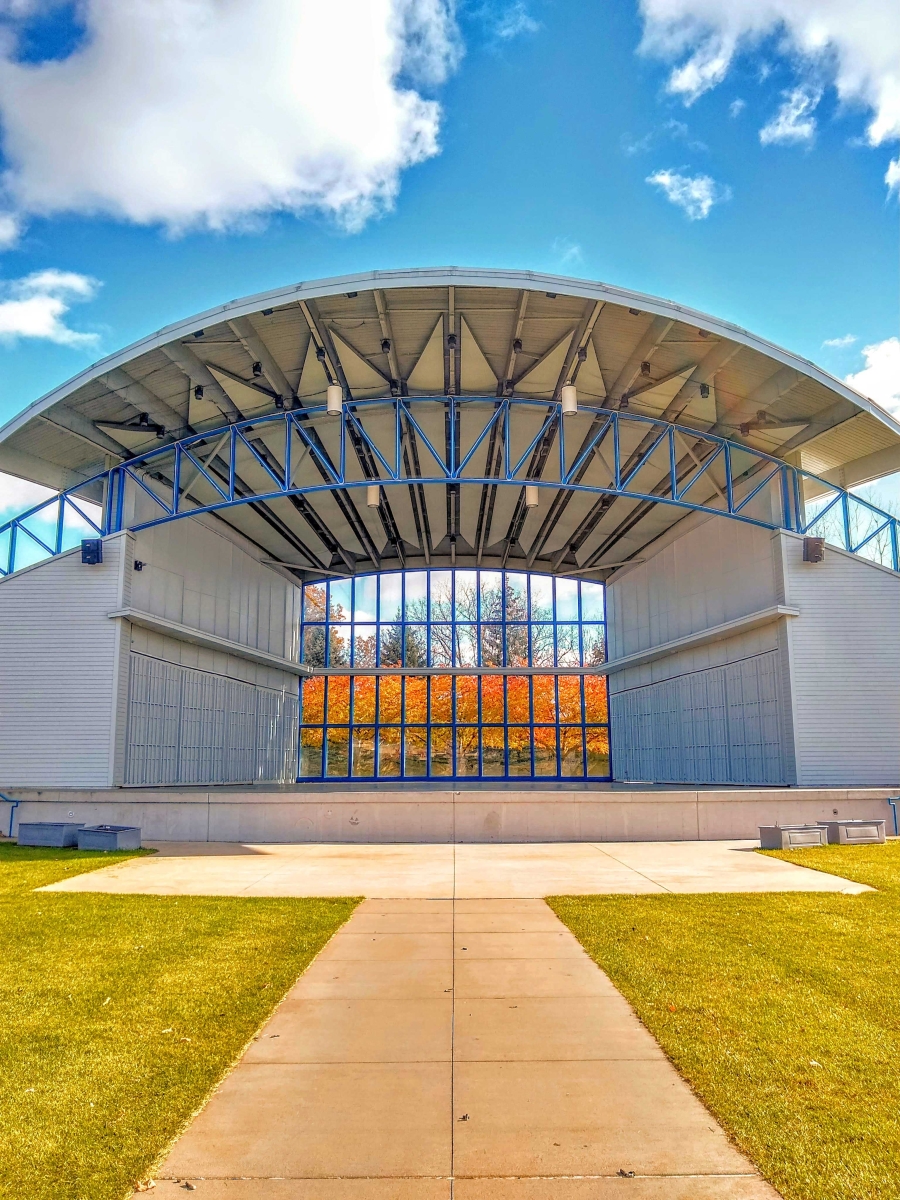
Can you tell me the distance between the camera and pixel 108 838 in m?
15.2

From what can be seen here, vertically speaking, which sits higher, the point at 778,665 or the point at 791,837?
the point at 778,665

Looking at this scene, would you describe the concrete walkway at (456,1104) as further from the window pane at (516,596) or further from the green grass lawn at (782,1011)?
the window pane at (516,596)

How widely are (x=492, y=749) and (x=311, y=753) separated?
8.03 metres

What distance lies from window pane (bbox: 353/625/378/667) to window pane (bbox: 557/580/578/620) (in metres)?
8.37

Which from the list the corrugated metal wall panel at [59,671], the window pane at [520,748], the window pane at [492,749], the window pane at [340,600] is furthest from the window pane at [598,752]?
the corrugated metal wall panel at [59,671]

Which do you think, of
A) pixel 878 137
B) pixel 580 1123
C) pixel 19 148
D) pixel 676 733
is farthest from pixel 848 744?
pixel 19 148

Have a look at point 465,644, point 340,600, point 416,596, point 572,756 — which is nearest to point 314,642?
point 340,600

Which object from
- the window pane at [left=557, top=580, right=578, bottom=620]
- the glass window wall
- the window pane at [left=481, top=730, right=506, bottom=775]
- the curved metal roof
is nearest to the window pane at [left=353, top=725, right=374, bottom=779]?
the glass window wall

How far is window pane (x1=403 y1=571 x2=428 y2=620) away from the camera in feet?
123

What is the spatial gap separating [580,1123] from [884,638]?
60.3 feet

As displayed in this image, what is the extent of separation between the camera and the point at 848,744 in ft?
63.3

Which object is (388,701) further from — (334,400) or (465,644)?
(334,400)

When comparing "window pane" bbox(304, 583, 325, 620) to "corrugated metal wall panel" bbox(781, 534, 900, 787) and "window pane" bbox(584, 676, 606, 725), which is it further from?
"corrugated metal wall panel" bbox(781, 534, 900, 787)

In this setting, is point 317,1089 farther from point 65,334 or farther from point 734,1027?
point 65,334
